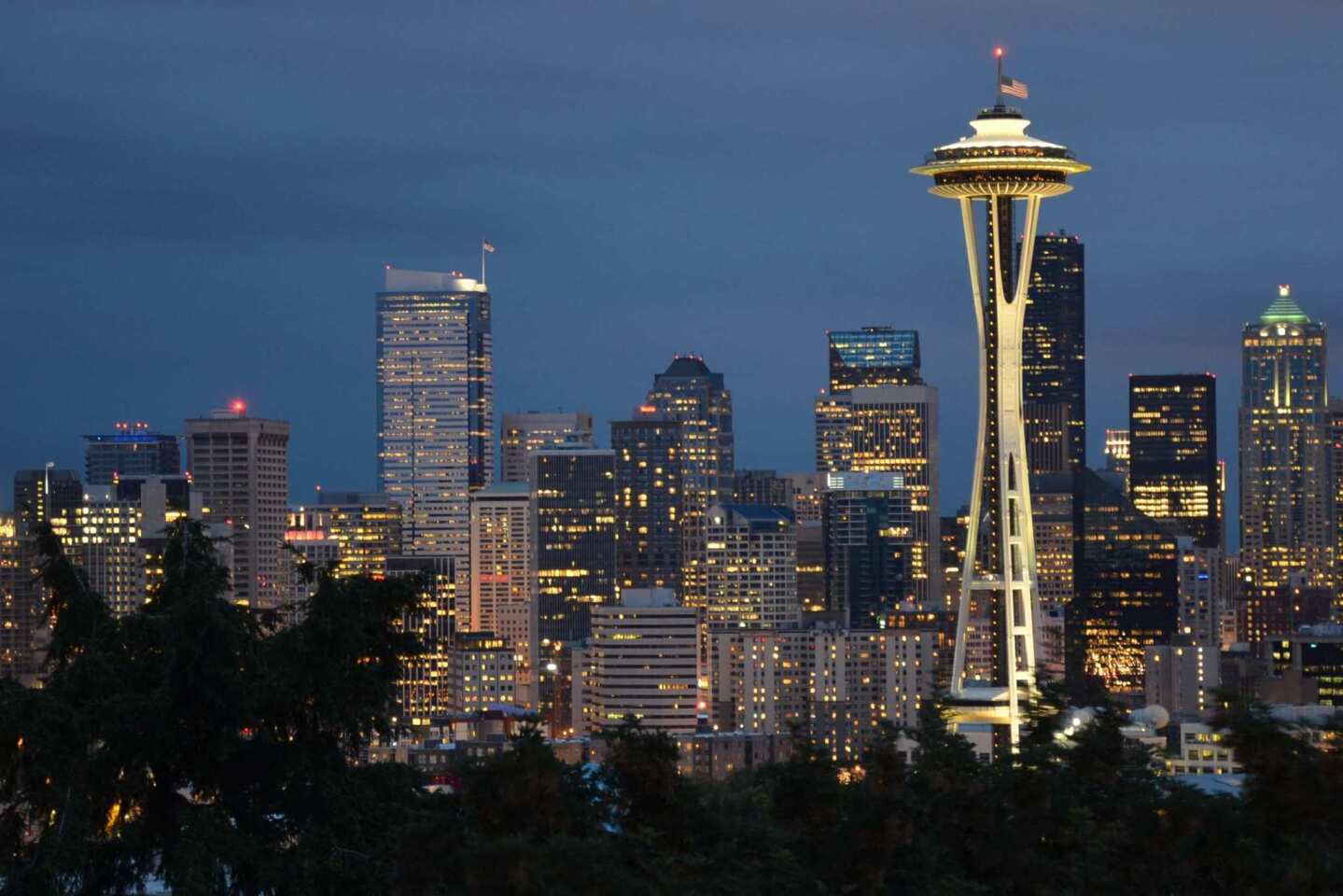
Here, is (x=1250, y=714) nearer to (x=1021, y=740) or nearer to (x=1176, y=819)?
(x=1176, y=819)

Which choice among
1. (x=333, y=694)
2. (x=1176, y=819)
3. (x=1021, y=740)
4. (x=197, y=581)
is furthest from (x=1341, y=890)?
(x=197, y=581)

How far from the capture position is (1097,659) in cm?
19112

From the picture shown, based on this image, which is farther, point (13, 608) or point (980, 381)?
point (13, 608)

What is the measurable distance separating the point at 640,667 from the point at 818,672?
11964 millimetres

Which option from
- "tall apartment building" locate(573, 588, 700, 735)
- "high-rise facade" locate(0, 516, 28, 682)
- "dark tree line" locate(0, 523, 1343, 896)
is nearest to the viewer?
"dark tree line" locate(0, 523, 1343, 896)

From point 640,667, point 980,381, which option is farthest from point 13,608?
point 980,381

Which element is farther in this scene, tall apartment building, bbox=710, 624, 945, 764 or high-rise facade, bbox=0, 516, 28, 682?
tall apartment building, bbox=710, 624, 945, 764

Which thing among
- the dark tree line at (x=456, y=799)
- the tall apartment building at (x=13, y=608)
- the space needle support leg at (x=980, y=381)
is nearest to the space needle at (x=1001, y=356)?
the space needle support leg at (x=980, y=381)

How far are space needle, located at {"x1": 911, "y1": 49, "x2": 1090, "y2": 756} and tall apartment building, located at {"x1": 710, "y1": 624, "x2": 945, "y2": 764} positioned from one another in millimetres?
50124

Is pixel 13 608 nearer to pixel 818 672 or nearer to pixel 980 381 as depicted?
pixel 818 672

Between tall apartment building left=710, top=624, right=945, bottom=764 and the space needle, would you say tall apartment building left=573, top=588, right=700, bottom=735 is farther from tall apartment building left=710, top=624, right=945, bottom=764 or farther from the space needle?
the space needle

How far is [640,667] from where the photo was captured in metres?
184

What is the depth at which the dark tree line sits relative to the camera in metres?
20.5

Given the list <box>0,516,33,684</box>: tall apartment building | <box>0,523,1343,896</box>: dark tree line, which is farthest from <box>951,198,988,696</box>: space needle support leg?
<box>0,523,1343,896</box>: dark tree line
